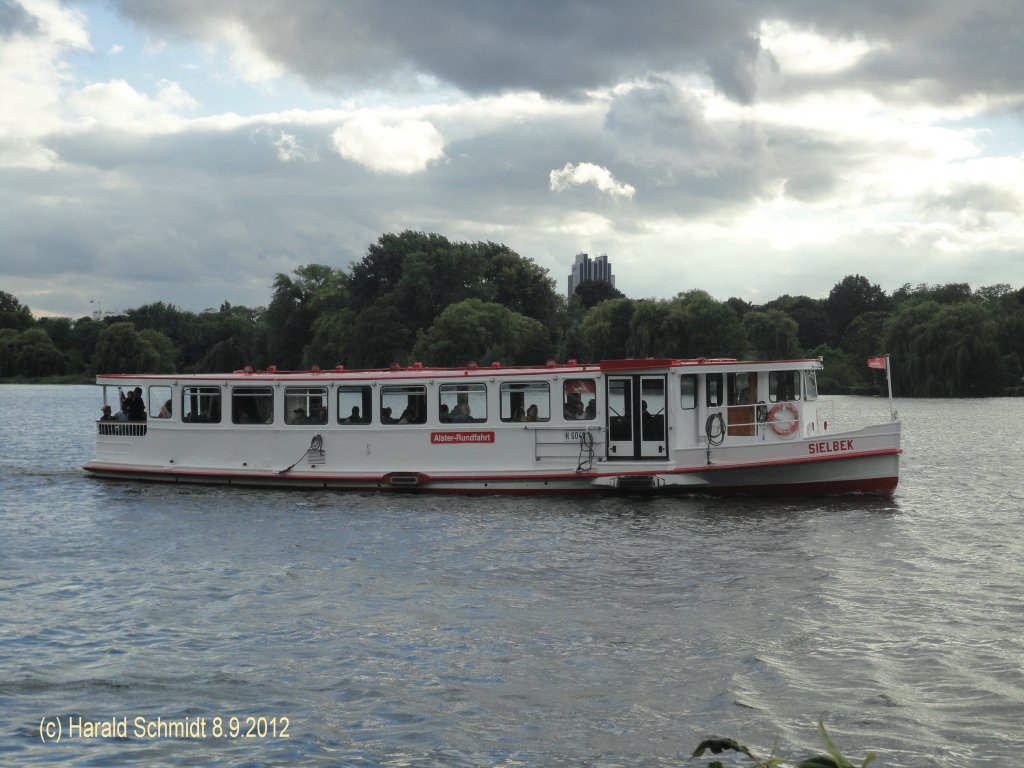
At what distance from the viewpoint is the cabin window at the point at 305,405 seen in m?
31.5

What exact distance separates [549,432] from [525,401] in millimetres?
1088

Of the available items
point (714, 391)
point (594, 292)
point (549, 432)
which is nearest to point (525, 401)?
point (549, 432)

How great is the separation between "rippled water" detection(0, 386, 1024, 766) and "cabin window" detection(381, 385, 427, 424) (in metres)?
2.69

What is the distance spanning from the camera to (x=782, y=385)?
29.6 m

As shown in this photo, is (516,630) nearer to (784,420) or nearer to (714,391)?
(714,391)

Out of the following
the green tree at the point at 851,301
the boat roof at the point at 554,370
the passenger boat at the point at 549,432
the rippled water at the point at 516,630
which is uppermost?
the green tree at the point at 851,301

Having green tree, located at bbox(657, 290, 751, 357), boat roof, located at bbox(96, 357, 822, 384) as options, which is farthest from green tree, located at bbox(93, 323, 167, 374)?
boat roof, located at bbox(96, 357, 822, 384)

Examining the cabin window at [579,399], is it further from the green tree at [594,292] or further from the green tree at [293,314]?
the green tree at [594,292]

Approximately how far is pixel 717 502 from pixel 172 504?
48.5ft

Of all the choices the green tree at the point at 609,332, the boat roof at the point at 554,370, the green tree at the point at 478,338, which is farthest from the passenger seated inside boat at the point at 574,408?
the green tree at the point at 609,332

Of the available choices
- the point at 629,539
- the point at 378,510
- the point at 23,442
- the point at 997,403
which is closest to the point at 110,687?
the point at 629,539

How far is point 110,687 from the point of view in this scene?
43.8 feet

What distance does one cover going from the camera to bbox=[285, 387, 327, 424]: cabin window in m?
31.5

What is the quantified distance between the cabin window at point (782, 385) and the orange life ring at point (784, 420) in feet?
0.71
